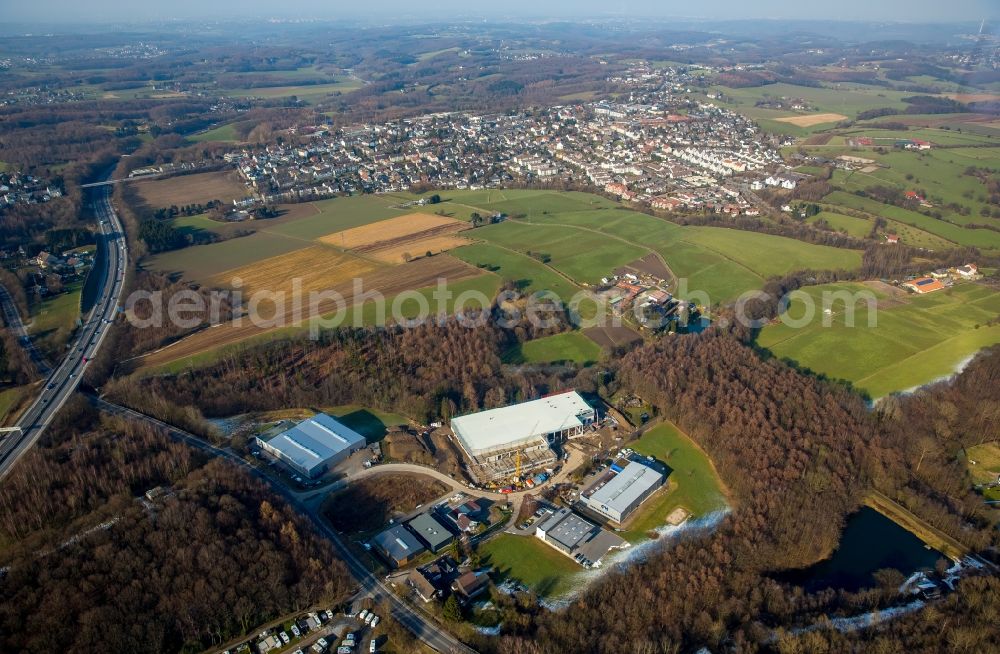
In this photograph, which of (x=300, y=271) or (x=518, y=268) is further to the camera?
(x=518, y=268)

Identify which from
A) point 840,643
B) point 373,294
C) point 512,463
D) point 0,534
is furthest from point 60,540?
point 840,643

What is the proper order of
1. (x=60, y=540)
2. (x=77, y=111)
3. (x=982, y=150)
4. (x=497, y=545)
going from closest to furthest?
(x=60, y=540) < (x=497, y=545) < (x=982, y=150) < (x=77, y=111)

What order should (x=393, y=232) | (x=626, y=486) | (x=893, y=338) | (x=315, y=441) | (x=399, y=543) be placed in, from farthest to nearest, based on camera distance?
(x=393, y=232) → (x=893, y=338) → (x=315, y=441) → (x=626, y=486) → (x=399, y=543)

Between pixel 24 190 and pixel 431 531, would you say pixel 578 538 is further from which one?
pixel 24 190

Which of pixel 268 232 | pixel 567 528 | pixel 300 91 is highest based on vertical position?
pixel 300 91

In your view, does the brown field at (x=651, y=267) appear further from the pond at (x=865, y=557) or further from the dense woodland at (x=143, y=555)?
the dense woodland at (x=143, y=555)

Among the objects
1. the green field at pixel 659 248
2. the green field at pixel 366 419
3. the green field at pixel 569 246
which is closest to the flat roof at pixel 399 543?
the green field at pixel 366 419

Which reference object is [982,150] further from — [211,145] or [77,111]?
[77,111]

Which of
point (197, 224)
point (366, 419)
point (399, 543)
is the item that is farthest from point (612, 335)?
point (197, 224)
